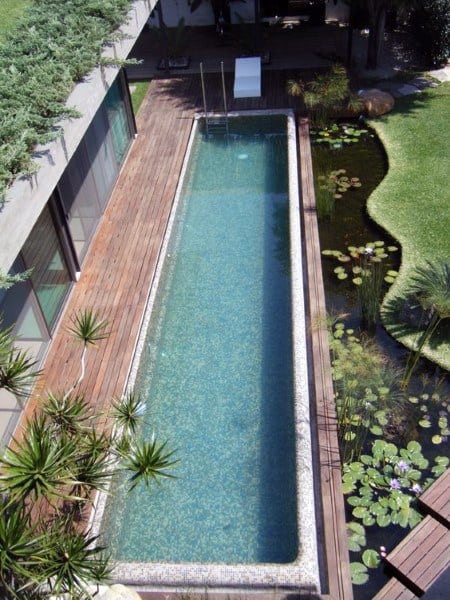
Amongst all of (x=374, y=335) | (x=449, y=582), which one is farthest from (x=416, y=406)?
(x=449, y=582)

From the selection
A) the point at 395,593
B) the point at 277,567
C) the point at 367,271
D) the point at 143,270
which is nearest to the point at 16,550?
the point at 277,567

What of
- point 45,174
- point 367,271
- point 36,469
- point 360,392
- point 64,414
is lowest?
point 360,392

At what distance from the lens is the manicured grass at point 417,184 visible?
952 cm

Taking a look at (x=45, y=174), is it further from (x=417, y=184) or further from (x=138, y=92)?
(x=138, y=92)

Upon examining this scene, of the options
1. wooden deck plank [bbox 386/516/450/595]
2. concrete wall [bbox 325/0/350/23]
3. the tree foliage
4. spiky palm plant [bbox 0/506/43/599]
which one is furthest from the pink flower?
concrete wall [bbox 325/0/350/23]

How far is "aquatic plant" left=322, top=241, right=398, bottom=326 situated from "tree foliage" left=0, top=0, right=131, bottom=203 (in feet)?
→ 15.5

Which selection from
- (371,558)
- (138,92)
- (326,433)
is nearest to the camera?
(371,558)

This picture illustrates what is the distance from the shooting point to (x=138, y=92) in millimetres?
15570

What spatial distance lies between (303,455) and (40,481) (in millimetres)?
3167

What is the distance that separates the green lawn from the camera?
1302cm

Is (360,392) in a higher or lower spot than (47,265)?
lower

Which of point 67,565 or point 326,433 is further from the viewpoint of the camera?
point 326,433

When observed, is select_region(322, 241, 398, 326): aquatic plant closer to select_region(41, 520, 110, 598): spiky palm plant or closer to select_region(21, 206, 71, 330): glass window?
select_region(21, 206, 71, 330): glass window

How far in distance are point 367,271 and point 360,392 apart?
254 cm
